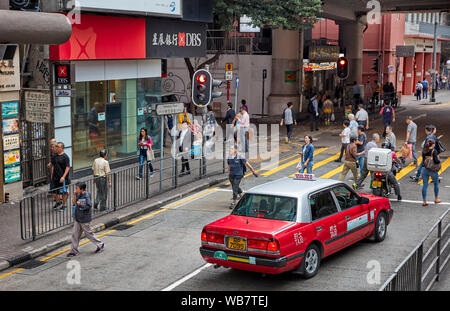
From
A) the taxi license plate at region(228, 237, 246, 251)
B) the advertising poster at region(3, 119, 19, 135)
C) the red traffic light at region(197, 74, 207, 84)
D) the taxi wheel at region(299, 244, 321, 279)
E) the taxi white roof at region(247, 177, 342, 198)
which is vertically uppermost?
the red traffic light at region(197, 74, 207, 84)

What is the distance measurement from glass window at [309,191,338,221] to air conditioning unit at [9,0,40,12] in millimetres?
10174

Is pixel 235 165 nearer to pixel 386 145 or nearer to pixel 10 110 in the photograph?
pixel 386 145

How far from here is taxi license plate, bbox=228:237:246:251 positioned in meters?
10.0

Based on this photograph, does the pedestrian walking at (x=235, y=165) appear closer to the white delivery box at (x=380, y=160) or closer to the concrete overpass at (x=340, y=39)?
the white delivery box at (x=380, y=160)

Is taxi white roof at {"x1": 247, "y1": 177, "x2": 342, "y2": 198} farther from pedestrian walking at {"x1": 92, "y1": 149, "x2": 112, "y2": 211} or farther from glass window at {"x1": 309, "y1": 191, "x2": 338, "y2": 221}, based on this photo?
pedestrian walking at {"x1": 92, "y1": 149, "x2": 112, "y2": 211}

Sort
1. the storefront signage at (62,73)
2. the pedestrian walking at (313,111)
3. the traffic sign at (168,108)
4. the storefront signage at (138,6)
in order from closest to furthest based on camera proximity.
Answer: the traffic sign at (168,108) → the storefront signage at (62,73) → the storefront signage at (138,6) → the pedestrian walking at (313,111)

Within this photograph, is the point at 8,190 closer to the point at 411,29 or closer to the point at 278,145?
the point at 278,145

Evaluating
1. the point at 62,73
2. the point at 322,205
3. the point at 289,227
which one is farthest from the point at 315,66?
the point at 289,227

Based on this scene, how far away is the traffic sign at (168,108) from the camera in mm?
17594

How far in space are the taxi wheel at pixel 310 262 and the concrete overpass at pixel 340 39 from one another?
84.6 feet

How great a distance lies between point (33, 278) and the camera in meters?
11.2

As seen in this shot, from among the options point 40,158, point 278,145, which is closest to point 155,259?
point 40,158

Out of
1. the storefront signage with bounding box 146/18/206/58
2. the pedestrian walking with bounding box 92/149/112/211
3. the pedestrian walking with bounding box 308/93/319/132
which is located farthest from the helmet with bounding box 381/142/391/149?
the pedestrian walking with bounding box 308/93/319/132

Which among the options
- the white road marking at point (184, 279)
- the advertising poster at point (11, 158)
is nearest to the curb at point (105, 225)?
the white road marking at point (184, 279)
